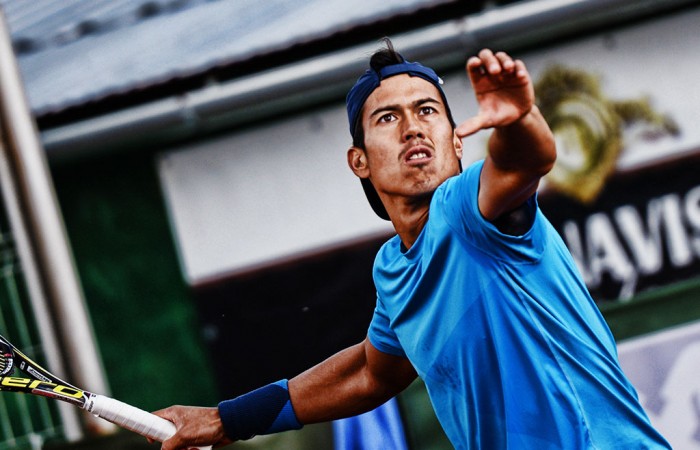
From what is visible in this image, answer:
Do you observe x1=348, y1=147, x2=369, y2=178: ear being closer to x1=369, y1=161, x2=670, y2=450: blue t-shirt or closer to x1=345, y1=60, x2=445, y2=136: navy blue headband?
x1=345, y1=60, x2=445, y2=136: navy blue headband

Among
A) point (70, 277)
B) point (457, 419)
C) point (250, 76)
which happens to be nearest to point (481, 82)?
point (457, 419)

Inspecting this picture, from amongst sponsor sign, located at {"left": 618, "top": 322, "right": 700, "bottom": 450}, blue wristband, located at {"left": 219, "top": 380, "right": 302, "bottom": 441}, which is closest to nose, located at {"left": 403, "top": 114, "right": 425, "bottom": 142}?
blue wristband, located at {"left": 219, "top": 380, "right": 302, "bottom": 441}

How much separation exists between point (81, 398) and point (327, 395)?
A: 882mm

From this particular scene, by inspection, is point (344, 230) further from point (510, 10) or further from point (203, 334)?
point (510, 10)

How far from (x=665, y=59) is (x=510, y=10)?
1365 millimetres

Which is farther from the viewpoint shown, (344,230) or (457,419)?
(344,230)

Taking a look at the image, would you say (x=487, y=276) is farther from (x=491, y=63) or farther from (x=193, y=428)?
(x=193, y=428)

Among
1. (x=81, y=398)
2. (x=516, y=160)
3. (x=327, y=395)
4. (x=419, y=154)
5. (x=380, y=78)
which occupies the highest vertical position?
(x=380, y=78)

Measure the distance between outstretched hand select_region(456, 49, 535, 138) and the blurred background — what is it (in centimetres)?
539

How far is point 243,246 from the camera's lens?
9.12 metres

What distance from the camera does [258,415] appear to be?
4.30 meters

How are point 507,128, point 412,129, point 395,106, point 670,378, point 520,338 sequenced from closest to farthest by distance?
1. point 507,128
2. point 520,338
3. point 412,129
4. point 395,106
5. point 670,378

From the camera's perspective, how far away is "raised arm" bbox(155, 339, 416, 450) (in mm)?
4273

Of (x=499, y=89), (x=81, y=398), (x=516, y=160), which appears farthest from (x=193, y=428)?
(x=499, y=89)
